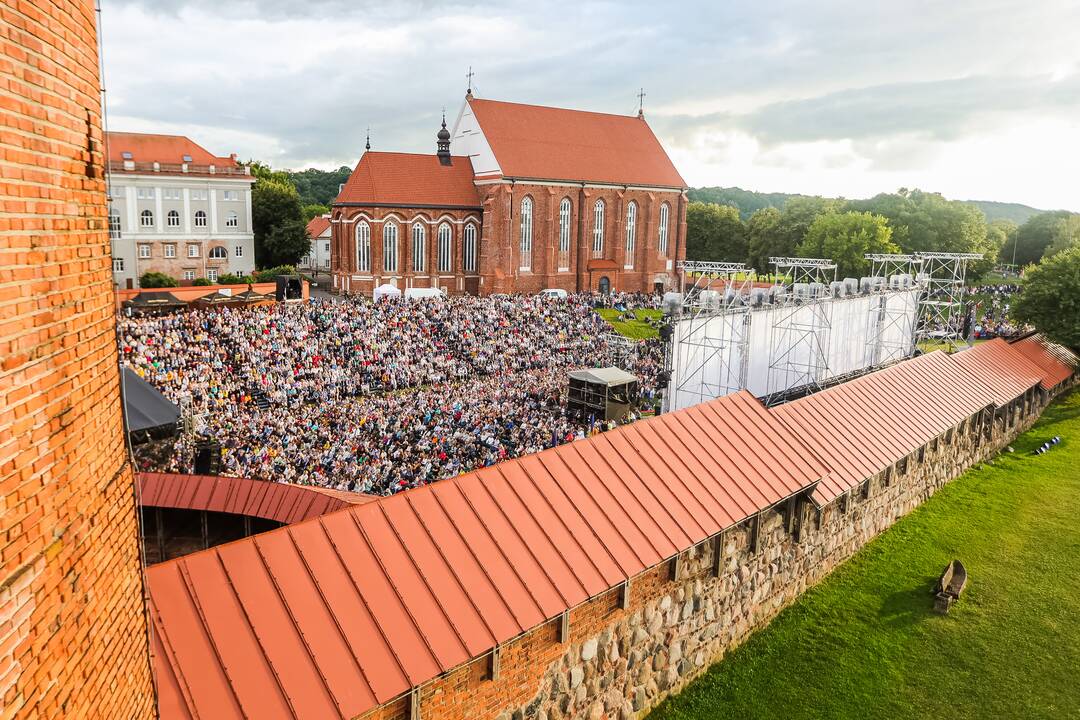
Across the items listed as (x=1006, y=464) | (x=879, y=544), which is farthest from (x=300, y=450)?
(x=1006, y=464)

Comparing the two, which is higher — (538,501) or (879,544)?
(538,501)

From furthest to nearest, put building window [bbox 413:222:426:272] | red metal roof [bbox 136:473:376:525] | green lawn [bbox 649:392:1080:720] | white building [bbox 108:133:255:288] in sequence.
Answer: white building [bbox 108:133:255:288] < building window [bbox 413:222:426:272] < green lawn [bbox 649:392:1080:720] < red metal roof [bbox 136:473:376:525]

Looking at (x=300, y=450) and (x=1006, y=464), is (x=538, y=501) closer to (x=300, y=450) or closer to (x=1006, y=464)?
(x=300, y=450)

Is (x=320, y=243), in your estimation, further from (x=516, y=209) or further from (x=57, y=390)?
(x=57, y=390)

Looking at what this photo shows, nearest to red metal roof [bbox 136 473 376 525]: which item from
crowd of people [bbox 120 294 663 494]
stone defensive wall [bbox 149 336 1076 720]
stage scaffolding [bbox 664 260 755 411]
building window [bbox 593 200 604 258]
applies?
stone defensive wall [bbox 149 336 1076 720]

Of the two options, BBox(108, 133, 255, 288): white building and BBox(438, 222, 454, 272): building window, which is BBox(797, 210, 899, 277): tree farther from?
BBox(108, 133, 255, 288): white building

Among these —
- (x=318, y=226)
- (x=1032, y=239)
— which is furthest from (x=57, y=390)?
(x=1032, y=239)
